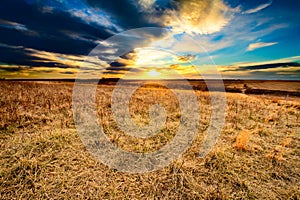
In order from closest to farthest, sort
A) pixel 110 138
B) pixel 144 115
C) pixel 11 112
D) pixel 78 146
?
pixel 78 146 → pixel 110 138 → pixel 11 112 → pixel 144 115

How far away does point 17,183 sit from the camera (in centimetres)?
274

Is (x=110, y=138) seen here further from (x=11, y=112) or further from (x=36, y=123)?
(x=11, y=112)

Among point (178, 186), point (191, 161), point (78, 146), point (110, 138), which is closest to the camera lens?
point (178, 186)

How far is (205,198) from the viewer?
8.78ft

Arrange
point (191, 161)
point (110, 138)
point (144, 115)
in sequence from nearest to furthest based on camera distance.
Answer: point (191, 161)
point (110, 138)
point (144, 115)

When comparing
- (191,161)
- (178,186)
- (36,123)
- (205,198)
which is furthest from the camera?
(36,123)

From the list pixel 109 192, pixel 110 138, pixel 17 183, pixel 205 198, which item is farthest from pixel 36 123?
pixel 205 198

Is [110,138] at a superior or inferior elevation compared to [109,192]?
superior

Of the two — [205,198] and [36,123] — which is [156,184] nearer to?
[205,198]

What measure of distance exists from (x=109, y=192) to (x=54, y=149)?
177 cm

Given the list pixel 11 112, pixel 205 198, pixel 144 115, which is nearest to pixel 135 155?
pixel 205 198

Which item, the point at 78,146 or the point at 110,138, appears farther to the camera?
the point at 110,138

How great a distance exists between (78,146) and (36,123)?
90.6 inches

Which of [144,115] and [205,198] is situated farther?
[144,115]
